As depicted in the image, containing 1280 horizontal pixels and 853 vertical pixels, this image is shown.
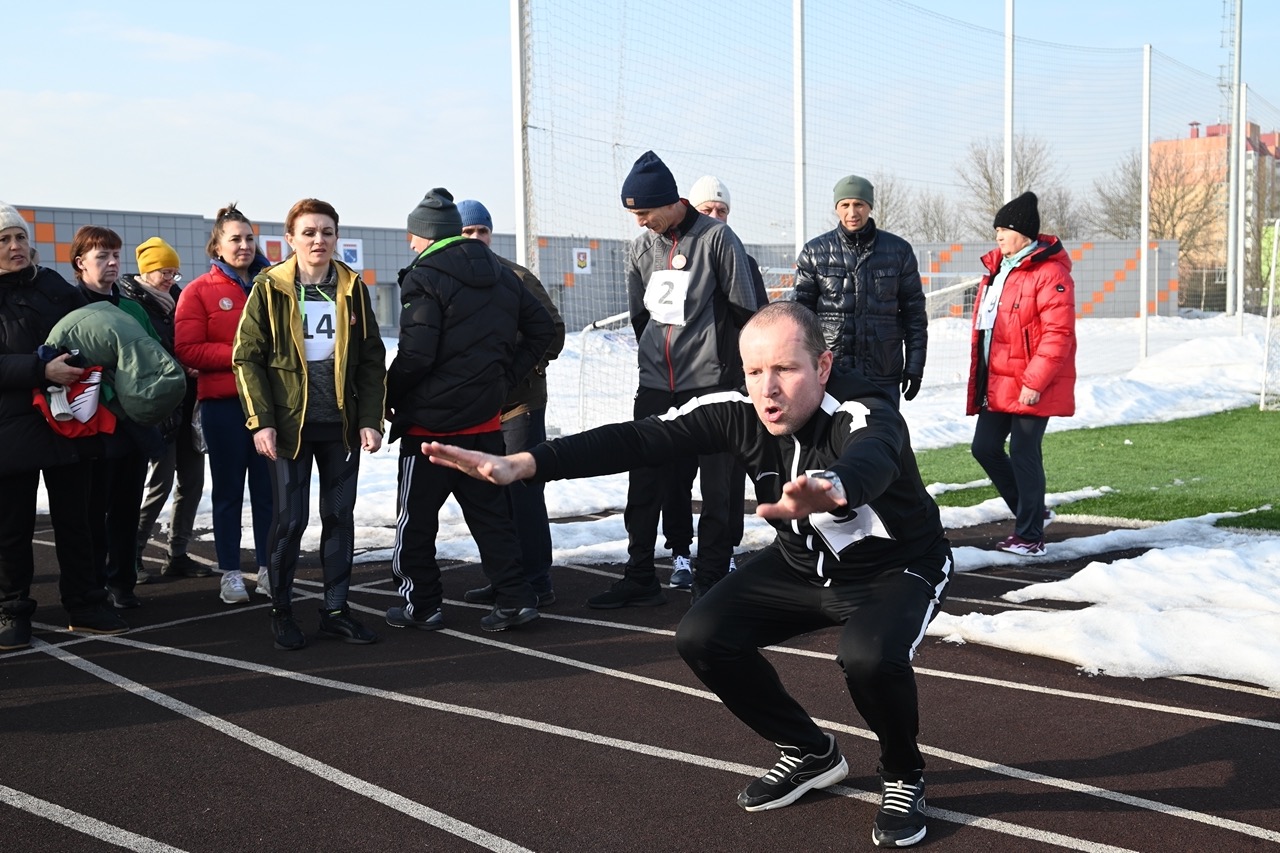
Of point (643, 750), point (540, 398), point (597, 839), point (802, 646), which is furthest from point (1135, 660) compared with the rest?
point (540, 398)

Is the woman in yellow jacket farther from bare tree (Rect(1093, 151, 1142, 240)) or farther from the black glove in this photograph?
bare tree (Rect(1093, 151, 1142, 240))

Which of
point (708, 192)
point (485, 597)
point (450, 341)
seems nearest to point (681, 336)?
point (450, 341)

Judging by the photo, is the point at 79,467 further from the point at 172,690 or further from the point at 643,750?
the point at 643,750

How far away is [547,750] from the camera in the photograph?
4.38 m

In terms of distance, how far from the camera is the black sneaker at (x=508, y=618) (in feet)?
20.0

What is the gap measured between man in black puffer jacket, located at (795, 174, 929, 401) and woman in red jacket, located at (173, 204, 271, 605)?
133 inches

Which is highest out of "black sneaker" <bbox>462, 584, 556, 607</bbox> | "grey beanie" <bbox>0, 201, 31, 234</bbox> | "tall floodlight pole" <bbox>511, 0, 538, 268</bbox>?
"tall floodlight pole" <bbox>511, 0, 538, 268</bbox>

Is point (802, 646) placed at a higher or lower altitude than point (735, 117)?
lower

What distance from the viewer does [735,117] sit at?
1516 centimetres

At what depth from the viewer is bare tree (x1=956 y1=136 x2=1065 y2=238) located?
24.0m

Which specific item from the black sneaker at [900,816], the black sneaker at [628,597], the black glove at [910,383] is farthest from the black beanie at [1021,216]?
the black sneaker at [900,816]

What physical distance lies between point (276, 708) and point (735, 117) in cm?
1174

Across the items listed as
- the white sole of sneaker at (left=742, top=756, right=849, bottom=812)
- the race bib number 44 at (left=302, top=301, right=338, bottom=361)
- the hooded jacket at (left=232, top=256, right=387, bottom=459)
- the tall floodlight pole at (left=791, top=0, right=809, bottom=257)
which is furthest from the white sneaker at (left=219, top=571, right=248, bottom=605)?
the tall floodlight pole at (left=791, top=0, right=809, bottom=257)

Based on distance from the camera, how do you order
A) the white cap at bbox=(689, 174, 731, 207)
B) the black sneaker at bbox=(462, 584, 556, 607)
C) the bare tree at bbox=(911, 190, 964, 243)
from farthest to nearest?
the bare tree at bbox=(911, 190, 964, 243) → the white cap at bbox=(689, 174, 731, 207) → the black sneaker at bbox=(462, 584, 556, 607)
